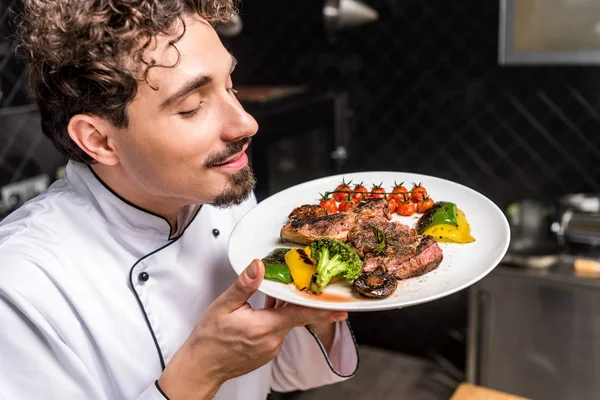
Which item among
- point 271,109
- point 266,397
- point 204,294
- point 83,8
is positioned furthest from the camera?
point 271,109

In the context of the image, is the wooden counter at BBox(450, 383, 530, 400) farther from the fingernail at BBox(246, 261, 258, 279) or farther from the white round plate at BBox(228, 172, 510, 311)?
the fingernail at BBox(246, 261, 258, 279)

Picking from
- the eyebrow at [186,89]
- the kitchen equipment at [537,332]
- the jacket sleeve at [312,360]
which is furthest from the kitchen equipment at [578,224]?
the eyebrow at [186,89]

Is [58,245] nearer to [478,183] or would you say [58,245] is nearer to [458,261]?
[458,261]

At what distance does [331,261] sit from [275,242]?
22 cm

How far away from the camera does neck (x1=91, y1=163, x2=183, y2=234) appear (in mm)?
1364

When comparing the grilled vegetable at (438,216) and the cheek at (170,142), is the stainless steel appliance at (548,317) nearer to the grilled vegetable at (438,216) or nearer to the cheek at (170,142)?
the grilled vegetable at (438,216)

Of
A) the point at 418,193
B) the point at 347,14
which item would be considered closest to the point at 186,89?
the point at 418,193

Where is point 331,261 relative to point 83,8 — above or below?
below

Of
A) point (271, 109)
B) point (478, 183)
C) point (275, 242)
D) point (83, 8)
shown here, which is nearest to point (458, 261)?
point (275, 242)

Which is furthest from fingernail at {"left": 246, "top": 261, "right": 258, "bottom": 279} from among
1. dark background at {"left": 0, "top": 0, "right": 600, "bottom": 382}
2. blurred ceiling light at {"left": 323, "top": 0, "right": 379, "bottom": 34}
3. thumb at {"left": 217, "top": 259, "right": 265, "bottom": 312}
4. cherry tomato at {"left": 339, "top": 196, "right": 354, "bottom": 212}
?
blurred ceiling light at {"left": 323, "top": 0, "right": 379, "bottom": 34}

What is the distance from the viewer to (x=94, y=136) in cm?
127

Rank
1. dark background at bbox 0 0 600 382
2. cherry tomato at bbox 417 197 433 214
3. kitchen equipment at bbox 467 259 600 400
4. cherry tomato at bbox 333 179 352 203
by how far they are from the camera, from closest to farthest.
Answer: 1. cherry tomato at bbox 417 197 433 214
2. cherry tomato at bbox 333 179 352 203
3. kitchen equipment at bbox 467 259 600 400
4. dark background at bbox 0 0 600 382

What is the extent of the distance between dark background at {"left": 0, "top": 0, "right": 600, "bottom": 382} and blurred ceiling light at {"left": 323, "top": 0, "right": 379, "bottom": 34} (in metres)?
0.09

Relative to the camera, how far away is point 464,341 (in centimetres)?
356
